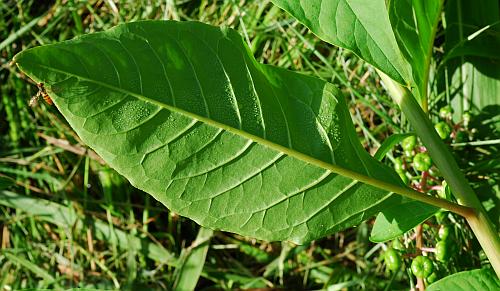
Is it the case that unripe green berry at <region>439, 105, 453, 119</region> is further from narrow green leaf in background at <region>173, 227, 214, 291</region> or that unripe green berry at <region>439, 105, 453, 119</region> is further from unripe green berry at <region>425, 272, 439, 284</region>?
narrow green leaf in background at <region>173, 227, 214, 291</region>

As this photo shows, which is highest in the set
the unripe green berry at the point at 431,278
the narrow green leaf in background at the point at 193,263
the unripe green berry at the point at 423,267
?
the unripe green berry at the point at 423,267

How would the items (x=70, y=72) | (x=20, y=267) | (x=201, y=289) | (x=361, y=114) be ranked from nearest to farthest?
(x=70, y=72), (x=361, y=114), (x=201, y=289), (x=20, y=267)

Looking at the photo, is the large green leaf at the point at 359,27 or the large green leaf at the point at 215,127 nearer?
the large green leaf at the point at 215,127

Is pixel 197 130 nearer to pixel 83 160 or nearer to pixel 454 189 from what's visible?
pixel 454 189

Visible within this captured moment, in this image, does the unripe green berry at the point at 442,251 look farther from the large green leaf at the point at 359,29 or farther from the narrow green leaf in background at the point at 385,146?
the large green leaf at the point at 359,29

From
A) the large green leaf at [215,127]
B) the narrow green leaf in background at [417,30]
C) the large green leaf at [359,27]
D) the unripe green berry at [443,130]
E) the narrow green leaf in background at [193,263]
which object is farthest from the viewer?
the narrow green leaf in background at [193,263]

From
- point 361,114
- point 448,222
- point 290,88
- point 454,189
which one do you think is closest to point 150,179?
point 290,88

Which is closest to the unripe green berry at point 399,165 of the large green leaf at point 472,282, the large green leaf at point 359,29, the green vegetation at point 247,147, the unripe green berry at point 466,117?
the green vegetation at point 247,147
